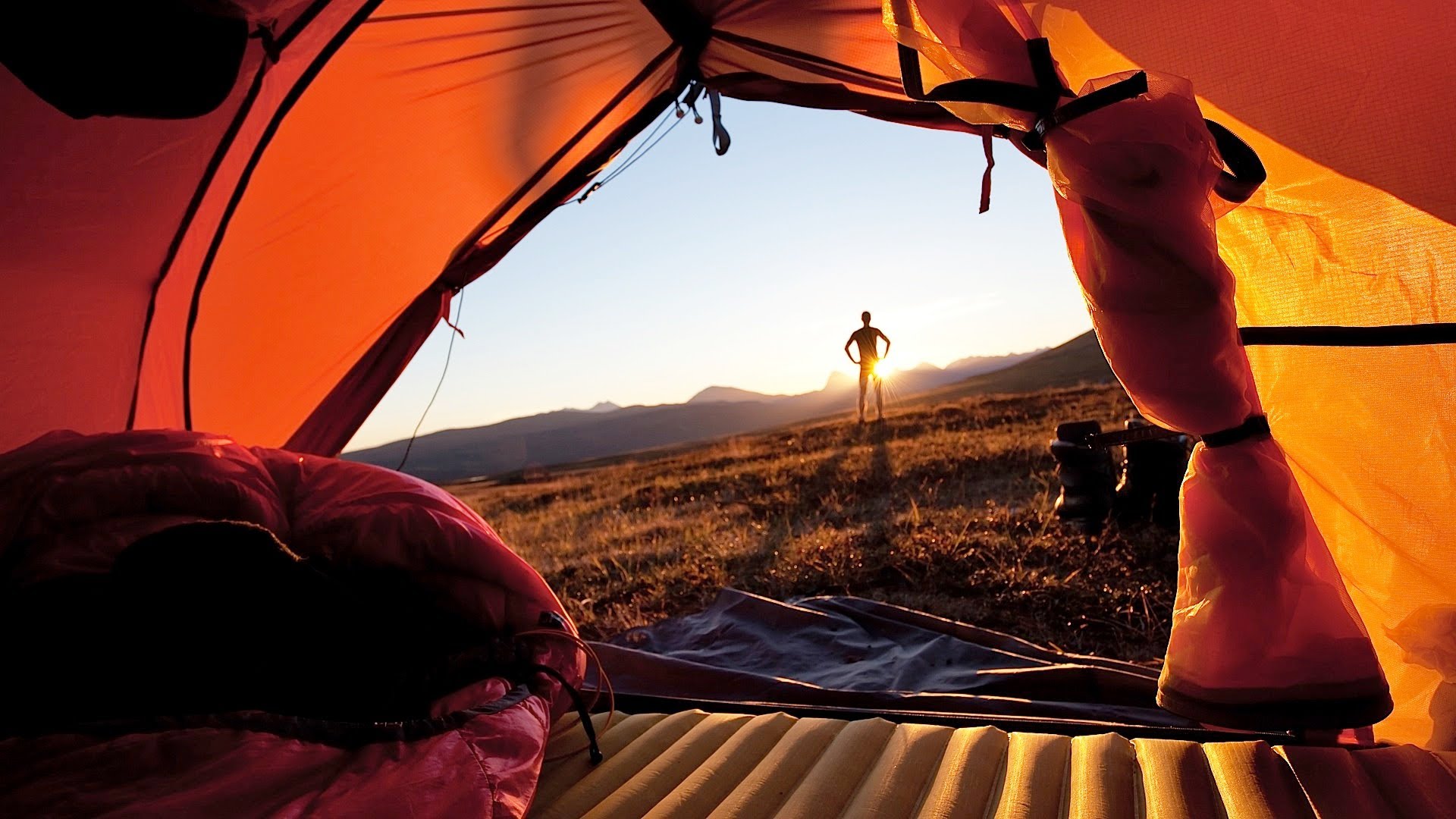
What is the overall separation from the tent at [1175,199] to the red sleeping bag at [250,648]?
832 millimetres

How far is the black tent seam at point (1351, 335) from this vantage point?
5.48 ft

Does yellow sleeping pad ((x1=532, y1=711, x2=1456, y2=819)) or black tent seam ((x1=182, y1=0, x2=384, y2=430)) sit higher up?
black tent seam ((x1=182, y1=0, x2=384, y2=430))

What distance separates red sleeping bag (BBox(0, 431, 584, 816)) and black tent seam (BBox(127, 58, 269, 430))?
100 centimetres

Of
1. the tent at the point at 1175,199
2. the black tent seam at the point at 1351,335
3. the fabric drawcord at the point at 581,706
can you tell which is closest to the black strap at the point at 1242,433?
the tent at the point at 1175,199

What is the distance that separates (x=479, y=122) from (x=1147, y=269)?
2.45 meters

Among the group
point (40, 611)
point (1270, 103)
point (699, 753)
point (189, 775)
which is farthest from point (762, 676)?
point (1270, 103)

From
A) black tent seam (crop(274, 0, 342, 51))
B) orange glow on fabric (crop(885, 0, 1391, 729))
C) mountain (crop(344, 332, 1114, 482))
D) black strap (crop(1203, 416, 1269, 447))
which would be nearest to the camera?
orange glow on fabric (crop(885, 0, 1391, 729))

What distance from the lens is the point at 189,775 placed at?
1269 millimetres

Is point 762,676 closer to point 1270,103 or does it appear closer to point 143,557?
point 143,557

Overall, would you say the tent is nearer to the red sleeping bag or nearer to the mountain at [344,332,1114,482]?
the red sleeping bag

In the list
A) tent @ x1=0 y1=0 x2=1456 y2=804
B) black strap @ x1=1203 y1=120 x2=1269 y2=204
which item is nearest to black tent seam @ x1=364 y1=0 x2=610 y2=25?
tent @ x1=0 y1=0 x2=1456 y2=804

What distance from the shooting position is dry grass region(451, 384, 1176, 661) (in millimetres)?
3109

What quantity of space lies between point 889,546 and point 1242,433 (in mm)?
2461

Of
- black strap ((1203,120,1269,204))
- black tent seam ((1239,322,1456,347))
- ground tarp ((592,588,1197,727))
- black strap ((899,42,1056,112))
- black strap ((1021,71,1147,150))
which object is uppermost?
black strap ((899,42,1056,112))
